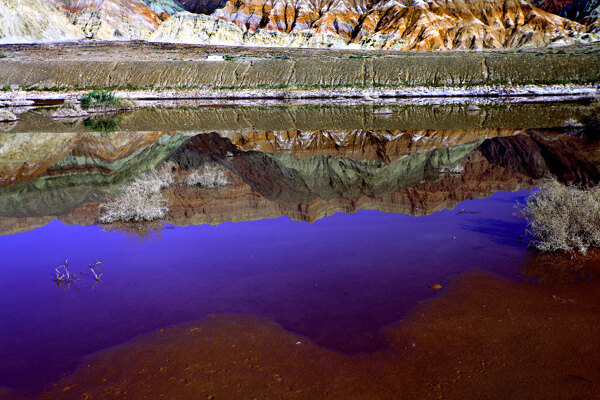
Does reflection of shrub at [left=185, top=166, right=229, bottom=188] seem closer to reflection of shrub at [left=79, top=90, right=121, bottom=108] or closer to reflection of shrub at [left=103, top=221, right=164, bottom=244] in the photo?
reflection of shrub at [left=103, top=221, right=164, bottom=244]

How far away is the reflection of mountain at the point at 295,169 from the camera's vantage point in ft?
44.0

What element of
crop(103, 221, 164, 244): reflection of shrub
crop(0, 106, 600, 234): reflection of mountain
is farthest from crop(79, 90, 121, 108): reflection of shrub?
crop(103, 221, 164, 244): reflection of shrub

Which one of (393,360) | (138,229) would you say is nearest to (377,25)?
(138,229)

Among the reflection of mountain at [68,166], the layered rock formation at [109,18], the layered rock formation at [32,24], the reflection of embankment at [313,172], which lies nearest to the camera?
the reflection of embankment at [313,172]

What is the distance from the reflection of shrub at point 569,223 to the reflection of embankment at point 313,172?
3.58m

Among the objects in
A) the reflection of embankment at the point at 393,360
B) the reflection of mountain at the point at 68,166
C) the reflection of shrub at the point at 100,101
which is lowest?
the reflection of shrub at the point at 100,101

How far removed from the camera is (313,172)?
1702 cm

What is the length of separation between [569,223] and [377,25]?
11714cm

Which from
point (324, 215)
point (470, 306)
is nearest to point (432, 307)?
point (470, 306)

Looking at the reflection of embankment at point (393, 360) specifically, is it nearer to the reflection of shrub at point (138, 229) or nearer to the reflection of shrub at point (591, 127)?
the reflection of shrub at point (138, 229)

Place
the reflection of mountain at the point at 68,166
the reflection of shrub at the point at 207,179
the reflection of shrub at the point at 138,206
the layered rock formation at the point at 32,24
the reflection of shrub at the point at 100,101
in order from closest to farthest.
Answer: the reflection of shrub at the point at 138,206, the reflection of mountain at the point at 68,166, the reflection of shrub at the point at 207,179, the reflection of shrub at the point at 100,101, the layered rock formation at the point at 32,24

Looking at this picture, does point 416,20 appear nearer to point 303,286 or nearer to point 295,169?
point 295,169

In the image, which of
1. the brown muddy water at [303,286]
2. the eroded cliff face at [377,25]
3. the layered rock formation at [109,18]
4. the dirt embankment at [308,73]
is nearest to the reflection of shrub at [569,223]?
the brown muddy water at [303,286]

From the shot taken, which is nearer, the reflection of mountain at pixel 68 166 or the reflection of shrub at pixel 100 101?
the reflection of mountain at pixel 68 166
